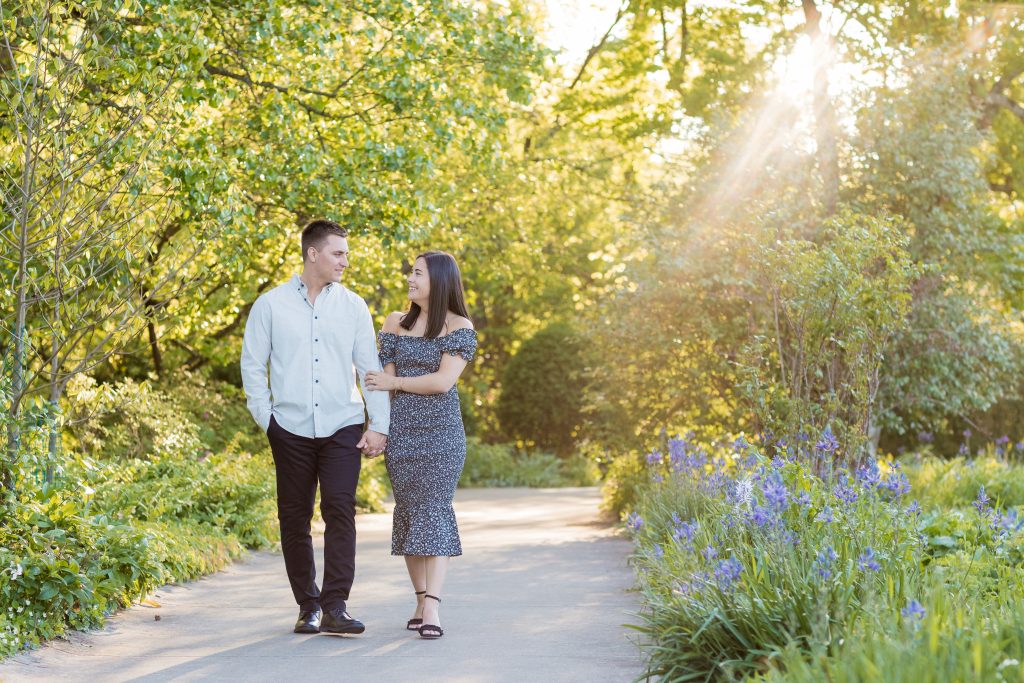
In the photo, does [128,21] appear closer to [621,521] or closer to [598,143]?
Result: [621,521]

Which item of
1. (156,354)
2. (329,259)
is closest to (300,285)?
(329,259)

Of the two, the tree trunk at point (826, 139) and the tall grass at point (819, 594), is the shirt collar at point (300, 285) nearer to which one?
the tall grass at point (819, 594)

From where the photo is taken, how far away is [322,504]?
6.32 meters

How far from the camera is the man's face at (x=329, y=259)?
20.6 feet

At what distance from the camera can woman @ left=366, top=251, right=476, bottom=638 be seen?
636cm

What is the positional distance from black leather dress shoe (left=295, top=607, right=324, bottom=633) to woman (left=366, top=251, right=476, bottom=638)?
1.59ft

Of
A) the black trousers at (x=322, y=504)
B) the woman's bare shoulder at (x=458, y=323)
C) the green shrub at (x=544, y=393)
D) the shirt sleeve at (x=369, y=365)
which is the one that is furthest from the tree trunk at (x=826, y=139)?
the green shrub at (x=544, y=393)

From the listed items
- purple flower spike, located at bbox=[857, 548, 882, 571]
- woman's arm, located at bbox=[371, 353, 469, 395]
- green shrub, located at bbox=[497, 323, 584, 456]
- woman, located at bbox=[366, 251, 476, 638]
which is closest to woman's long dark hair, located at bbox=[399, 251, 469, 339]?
woman, located at bbox=[366, 251, 476, 638]

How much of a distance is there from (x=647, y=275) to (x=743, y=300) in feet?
3.24

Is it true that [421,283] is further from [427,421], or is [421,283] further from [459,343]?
[427,421]

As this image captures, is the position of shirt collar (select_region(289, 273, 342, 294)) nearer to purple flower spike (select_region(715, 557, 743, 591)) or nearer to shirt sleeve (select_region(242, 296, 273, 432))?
shirt sleeve (select_region(242, 296, 273, 432))

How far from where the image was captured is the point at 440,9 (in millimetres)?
10391

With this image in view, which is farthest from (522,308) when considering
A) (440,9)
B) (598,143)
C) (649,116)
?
(440,9)

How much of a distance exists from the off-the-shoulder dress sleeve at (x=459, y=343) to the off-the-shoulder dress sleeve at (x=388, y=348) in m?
0.28
